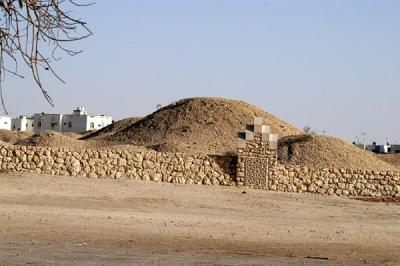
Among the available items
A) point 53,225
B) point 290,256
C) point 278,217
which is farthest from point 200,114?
point 290,256

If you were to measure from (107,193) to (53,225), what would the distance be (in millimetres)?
10438

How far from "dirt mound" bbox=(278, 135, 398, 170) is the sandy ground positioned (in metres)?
9.38

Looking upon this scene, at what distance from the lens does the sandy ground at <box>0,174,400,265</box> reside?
1362cm

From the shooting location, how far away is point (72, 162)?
32.7 metres

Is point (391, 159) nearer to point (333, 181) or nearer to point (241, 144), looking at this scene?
point (333, 181)

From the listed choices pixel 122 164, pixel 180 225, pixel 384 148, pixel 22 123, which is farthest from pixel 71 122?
pixel 180 225

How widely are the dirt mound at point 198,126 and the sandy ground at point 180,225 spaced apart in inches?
569

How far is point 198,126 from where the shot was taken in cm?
5062

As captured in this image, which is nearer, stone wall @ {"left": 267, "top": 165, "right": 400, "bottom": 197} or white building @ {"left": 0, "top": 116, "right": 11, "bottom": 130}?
stone wall @ {"left": 267, "top": 165, "right": 400, "bottom": 197}

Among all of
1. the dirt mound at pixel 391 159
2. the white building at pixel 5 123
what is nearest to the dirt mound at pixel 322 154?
the dirt mound at pixel 391 159

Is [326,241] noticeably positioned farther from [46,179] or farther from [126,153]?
[126,153]

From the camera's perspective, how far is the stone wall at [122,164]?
32.1 m

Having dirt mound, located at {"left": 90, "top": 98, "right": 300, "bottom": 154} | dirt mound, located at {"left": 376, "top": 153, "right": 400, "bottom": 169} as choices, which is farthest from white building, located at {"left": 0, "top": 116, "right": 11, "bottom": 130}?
dirt mound, located at {"left": 376, "top": 153, "right": 400, "bottom": 169}

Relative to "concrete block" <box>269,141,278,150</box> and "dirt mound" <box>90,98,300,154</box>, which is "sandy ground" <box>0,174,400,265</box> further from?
"dirt mound" <box>90,98,300,154</box>
